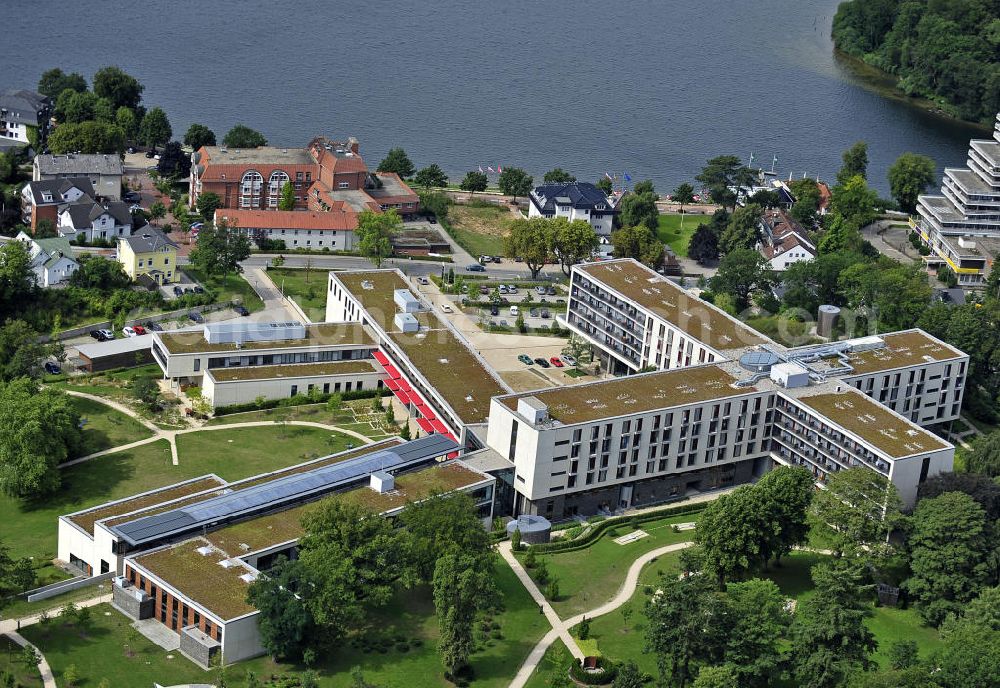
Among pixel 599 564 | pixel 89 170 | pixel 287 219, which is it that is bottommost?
pixel 599 564

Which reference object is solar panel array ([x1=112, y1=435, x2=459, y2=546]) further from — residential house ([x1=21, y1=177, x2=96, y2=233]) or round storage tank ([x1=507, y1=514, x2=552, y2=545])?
residential house ([x1=21, y1=177, x2=96, y2=233])

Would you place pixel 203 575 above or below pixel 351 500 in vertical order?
below

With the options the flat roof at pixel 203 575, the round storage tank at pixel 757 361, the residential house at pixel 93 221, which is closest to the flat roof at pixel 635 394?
the round storage tank at pixel 757 361

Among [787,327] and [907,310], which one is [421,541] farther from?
[907,310]

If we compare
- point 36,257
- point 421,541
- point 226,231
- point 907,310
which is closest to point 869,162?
point 907,310

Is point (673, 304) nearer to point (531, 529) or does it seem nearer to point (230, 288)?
point (531, 529)

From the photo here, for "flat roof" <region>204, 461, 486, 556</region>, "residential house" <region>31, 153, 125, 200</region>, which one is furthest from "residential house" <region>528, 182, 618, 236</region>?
"flat roof" <region>204, 461, 486, 556</region>

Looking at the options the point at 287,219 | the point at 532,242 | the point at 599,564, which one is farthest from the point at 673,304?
the point at 287,219
